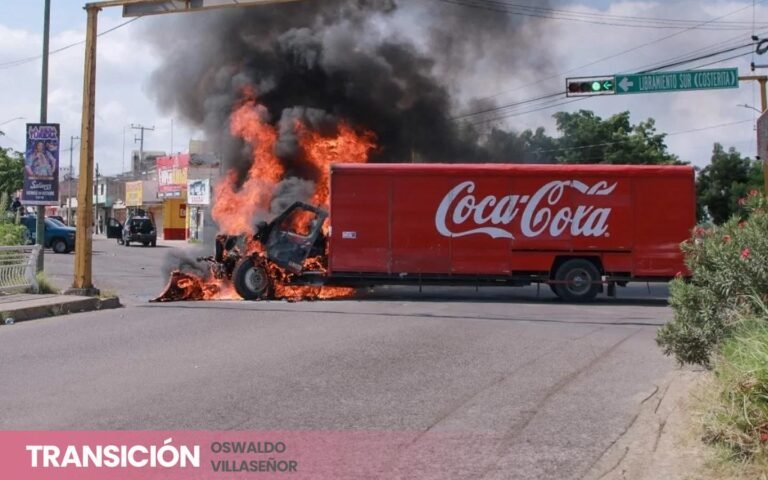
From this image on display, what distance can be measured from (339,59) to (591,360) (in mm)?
14845

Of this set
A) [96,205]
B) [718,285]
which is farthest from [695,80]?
[96,205]

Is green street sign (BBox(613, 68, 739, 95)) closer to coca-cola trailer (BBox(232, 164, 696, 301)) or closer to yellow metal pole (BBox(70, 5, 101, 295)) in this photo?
coca-cola trailer (BBox(232, 164, 696, 301))

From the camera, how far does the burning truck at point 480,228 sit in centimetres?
1659

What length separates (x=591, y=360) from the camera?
8992 mm

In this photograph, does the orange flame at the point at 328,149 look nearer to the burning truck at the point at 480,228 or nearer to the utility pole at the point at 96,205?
the burning truck at the point at 480,228

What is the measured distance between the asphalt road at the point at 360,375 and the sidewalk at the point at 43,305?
1.69 feet

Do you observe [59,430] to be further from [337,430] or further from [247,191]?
[247,191]

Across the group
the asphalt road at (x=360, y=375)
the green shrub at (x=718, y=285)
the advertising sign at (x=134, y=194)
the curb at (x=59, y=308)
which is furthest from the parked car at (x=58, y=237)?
the advertising sign at (x=134, y=194)

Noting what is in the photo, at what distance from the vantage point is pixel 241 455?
5.27 m

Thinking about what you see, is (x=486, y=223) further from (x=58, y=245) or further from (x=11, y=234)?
Result: (x=58, y=245)

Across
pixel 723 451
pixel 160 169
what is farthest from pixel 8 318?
pixel 160 169

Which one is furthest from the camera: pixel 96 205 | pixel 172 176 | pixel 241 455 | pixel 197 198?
pixel 96 205

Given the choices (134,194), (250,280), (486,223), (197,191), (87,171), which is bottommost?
(250,280)

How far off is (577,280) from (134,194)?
56916 millimetres
